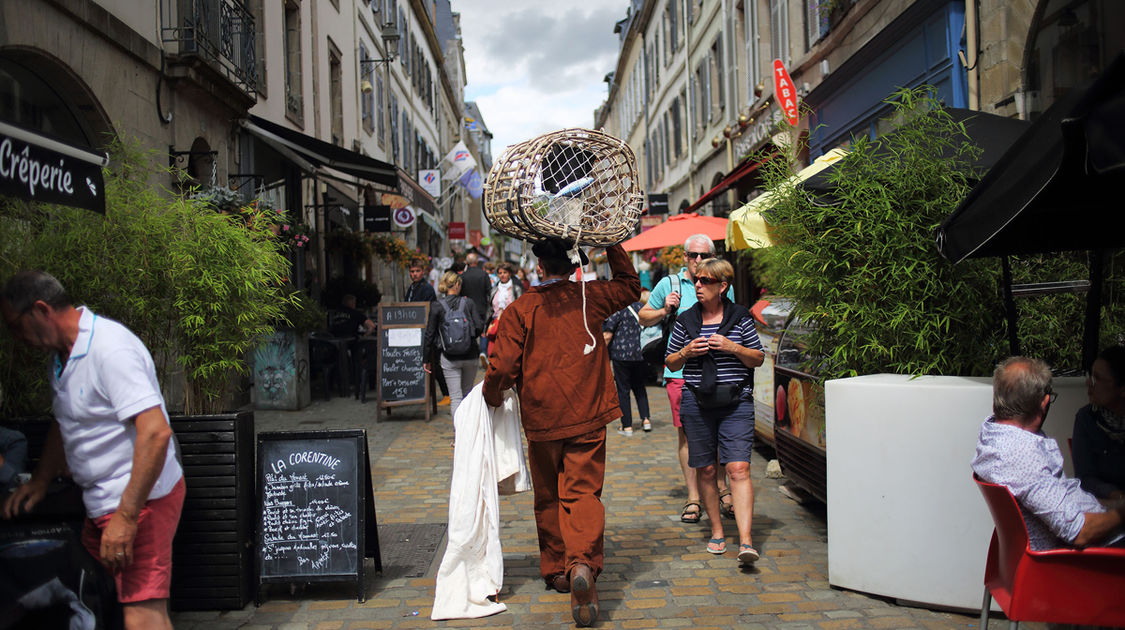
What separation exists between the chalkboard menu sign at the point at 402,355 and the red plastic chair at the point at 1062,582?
796 cm

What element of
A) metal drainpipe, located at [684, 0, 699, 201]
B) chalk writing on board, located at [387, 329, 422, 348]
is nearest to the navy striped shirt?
chalk writing on board, located at [387, 329, 422, 348]

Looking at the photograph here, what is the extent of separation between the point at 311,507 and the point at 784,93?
35.9 ft

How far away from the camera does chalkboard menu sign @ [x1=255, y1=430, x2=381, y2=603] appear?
14.5ft

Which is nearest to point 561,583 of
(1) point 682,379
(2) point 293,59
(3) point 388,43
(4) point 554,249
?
(4) point 554,249

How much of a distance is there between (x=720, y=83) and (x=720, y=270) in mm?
16473

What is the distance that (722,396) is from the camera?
16.5 feet

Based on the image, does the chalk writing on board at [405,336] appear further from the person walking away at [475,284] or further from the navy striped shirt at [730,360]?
the navy striped shirt at [730,360]

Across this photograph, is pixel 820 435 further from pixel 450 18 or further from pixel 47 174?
pixel 450 18

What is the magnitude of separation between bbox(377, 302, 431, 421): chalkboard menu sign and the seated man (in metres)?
7.82

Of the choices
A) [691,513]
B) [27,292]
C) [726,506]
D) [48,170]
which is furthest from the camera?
[726,506]

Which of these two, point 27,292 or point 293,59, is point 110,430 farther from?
point 293,59

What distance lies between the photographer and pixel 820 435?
18.5 feet

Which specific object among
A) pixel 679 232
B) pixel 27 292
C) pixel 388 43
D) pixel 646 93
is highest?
pixel 646 93

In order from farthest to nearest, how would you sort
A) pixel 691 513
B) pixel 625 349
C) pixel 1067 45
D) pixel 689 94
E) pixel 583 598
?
pixel 689 94
pixel 625 349
pixel 1067 45
pixel 691 513
pixel 583 598
